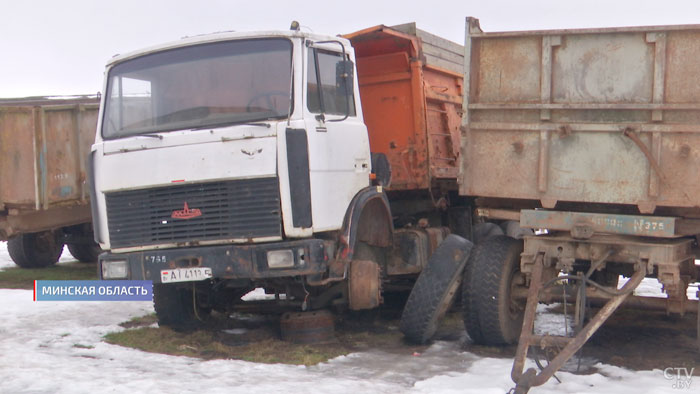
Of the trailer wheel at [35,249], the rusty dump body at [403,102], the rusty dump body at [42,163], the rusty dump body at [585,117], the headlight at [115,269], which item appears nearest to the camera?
the rusty dump body at [585,117]

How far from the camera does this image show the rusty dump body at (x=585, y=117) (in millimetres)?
5758

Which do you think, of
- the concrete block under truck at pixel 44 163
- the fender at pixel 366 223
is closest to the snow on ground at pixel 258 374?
the fender at pixel 366 223

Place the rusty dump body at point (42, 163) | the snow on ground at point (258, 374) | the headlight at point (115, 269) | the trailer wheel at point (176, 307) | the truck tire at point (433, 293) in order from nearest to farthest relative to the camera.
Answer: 1. the snow on ground at point (258, 374)
2. the headlight at point (115, 269)
3. the truck tire at point (433, 293)
4. the trailer wheel at point (176, 307)
5. the rusty dump body at point (42, 163)

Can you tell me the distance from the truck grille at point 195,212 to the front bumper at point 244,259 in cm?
11

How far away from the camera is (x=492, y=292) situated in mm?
6520

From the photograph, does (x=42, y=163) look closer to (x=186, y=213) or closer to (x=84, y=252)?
(x=84, y=252)

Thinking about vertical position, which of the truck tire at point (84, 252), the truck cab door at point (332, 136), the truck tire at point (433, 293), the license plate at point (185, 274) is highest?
the truck cab door at point (332, 136)

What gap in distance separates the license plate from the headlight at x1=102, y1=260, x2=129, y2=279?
399 mm

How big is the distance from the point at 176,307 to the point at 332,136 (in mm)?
2457

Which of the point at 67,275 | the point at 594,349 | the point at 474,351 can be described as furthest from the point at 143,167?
the point at 67,275

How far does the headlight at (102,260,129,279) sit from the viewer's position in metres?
6.61

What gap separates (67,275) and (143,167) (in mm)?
6483

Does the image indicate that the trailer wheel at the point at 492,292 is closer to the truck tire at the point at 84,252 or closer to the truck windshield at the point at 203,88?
the truck windshield at the point at 203,88

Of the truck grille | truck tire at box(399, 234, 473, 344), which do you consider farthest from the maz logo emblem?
truck tire at box(399, 234, 473, 344)
